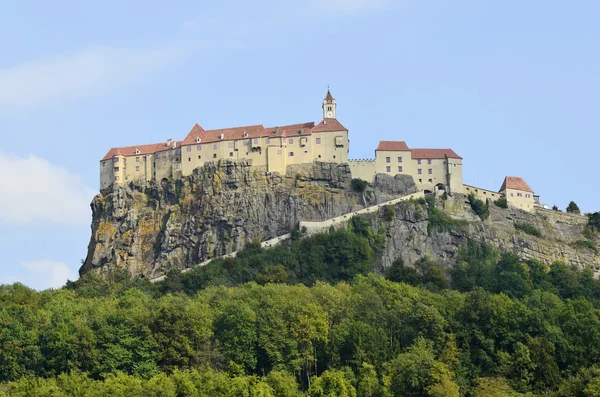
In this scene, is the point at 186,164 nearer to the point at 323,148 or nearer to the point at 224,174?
the point at 224,174

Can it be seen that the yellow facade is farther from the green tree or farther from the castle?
the green tree

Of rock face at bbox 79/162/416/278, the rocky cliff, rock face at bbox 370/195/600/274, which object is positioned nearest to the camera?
rock face at bbox 370/195/600/274

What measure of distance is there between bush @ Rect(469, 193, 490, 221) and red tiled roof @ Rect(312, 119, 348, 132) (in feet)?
45.0

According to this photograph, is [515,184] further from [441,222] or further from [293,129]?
[293,129]

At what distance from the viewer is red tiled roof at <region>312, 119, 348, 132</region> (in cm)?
11338

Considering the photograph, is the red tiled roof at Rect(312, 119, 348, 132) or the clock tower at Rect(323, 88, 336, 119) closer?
the red tiled roof at Rect(312, 119, 348, 132)

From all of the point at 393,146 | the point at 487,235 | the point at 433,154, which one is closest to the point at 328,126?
the point at 393,146

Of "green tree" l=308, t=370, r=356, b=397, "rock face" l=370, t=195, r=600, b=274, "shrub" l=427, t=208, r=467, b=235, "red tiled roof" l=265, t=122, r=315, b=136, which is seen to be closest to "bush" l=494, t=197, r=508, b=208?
"rock face" l=370, t=195, r=600, b=274

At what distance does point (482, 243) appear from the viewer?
110 metres

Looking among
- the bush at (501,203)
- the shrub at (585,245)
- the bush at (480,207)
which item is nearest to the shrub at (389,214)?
the bush at (480,207)

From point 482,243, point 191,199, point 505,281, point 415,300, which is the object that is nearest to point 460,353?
point 415,300

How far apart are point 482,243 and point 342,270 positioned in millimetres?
15102

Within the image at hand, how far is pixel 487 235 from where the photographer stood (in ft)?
363

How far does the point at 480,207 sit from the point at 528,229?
5.20 metres
